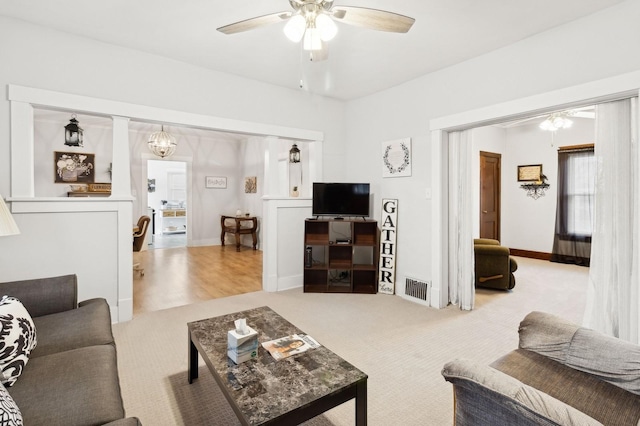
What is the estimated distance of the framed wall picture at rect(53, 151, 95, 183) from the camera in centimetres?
615

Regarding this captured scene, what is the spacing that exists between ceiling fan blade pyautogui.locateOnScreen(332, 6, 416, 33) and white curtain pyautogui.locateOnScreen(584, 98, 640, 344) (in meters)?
1.93

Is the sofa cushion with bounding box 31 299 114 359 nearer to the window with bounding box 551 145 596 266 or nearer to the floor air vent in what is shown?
the floor air vent

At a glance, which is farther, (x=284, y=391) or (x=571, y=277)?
(x=571, y=277)

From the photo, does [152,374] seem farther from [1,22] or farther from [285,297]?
[1,22]

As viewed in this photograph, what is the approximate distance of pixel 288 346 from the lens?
1.77 m

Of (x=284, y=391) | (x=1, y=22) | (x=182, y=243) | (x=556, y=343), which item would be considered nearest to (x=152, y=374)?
(x=284, y=391)

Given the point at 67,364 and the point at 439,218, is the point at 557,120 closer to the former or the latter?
the point at 439,218

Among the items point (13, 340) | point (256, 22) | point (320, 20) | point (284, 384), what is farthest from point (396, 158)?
point (13, 340)

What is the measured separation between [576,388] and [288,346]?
4.49 ft

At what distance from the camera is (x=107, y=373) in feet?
4.84

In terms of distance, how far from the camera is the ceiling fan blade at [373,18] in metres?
1.83

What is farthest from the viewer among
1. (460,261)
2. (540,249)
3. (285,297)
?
(540,249)

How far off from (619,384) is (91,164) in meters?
8.04

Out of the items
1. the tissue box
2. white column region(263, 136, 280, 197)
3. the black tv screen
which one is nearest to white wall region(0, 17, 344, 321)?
white column region(263, 136, 280, 197)
